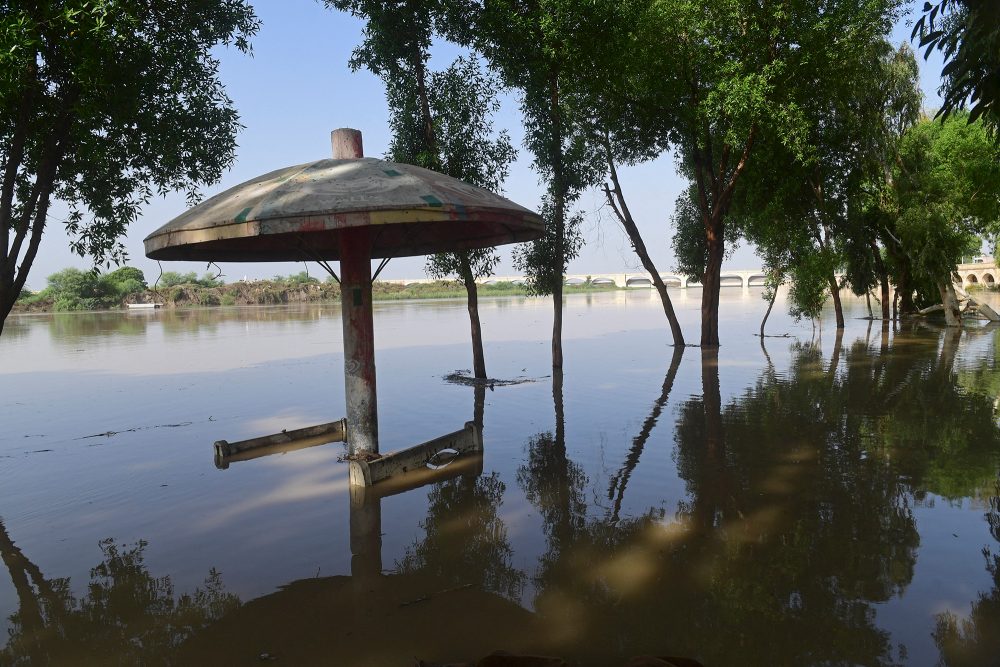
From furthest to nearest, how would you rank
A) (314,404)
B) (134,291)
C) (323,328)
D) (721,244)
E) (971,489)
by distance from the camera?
(134,291) → (323,328) → (721,244) → (314,404) → (971,489)

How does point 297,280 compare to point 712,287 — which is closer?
point 712,287

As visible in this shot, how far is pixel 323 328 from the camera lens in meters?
37.9

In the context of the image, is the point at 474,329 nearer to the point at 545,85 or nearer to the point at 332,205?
the point at 545,85

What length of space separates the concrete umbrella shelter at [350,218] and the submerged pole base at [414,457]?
56 cm

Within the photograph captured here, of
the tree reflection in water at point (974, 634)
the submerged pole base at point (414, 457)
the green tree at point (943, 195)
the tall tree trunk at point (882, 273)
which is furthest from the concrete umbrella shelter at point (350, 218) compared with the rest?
the tall tree trunk at point (882, 273)

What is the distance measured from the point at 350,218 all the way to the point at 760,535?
459cm

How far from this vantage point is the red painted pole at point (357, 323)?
795cm

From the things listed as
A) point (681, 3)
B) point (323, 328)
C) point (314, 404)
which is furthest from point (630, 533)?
point (323, 328)

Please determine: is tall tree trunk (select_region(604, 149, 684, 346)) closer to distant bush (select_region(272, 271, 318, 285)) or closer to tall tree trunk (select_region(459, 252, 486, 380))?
tall tree trunk (select_region(459, 252, 486, 380))

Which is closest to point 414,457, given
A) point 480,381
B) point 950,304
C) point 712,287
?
point 480,381

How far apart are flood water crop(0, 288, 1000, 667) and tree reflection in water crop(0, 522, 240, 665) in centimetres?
2

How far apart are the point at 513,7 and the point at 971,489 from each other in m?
14.6

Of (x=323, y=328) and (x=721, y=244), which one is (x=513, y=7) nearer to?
(x=721, y=244)

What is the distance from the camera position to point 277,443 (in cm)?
955
